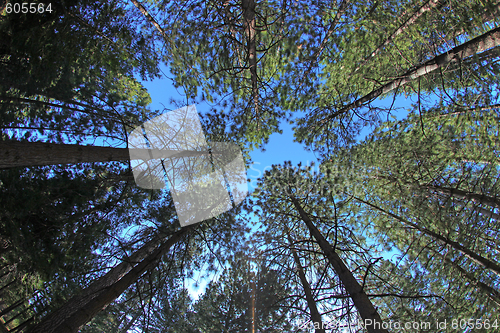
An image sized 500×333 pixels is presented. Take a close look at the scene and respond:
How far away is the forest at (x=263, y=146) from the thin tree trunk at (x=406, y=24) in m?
0.05

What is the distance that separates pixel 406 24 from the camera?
3732mm

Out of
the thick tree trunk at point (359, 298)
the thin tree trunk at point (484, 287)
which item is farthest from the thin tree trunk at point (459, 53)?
the thin tree trunk at point (484, 287)

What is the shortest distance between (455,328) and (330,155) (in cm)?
432

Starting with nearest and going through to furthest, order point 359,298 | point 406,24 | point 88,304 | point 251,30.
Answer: point 359,298 < point 88,304 < point 251,30 < point 406,24

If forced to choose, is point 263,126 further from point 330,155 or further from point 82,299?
point 82,299

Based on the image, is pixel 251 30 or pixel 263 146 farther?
pixel 263 146

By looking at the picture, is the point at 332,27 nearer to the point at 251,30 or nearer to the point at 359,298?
the point at 251,30

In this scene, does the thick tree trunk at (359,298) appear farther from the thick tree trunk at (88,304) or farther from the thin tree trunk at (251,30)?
the thin tree trunk at (251,30)

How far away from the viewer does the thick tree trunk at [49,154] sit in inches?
100

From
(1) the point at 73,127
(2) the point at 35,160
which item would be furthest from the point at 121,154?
(1) the point at 73,127

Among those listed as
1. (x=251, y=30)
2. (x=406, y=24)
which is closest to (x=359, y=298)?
(x=251, y=30)

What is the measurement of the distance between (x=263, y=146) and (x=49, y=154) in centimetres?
473

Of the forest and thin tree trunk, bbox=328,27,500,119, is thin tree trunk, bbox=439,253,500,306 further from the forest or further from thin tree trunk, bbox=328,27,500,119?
thin tree trunk, bbox=328,27,500,119

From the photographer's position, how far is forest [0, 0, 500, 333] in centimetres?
329
